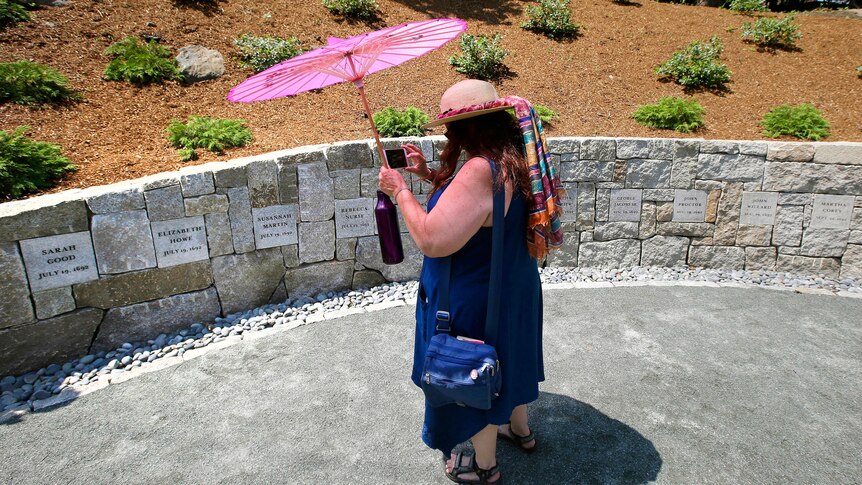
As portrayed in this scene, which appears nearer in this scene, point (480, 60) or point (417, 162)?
point (417, 162)

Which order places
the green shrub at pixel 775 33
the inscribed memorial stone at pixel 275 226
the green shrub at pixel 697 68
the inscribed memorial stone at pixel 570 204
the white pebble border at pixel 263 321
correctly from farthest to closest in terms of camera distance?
the green shrub at pixel 775 33 → the green shrub at pixel 697 68 → the inscribed memorial stone at pixel 570 204 → the inscribed memorial stone at pixel 275 226 → the white pebble border at pixel 263 321

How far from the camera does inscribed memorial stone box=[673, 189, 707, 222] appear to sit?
599 centimetres

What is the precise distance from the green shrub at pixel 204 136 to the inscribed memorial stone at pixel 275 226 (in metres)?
1.05

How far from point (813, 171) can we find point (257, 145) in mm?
6206

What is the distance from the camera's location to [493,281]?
228 centimetres

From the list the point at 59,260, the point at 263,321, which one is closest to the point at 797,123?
the point at 263,321

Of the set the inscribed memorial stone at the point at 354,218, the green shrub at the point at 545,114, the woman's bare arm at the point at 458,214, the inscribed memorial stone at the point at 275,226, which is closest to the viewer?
the woman's bare arm at the point at 458,214

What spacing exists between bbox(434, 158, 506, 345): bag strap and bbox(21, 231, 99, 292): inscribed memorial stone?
3171 mm

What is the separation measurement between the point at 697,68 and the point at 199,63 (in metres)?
7.29

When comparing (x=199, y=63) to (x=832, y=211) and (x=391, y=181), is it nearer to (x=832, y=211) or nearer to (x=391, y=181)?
(x=391, y=181)

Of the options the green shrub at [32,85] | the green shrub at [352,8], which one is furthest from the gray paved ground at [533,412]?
the green shrub at [352,8]

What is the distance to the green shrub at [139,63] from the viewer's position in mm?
6445

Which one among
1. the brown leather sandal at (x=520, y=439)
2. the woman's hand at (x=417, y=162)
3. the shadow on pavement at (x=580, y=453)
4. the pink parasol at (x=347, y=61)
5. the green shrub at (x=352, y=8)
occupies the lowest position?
the shadow on pavement at (x=580, y=453)

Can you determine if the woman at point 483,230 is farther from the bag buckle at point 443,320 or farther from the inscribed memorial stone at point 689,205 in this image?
the inscribed memorial stone at point 689,205
